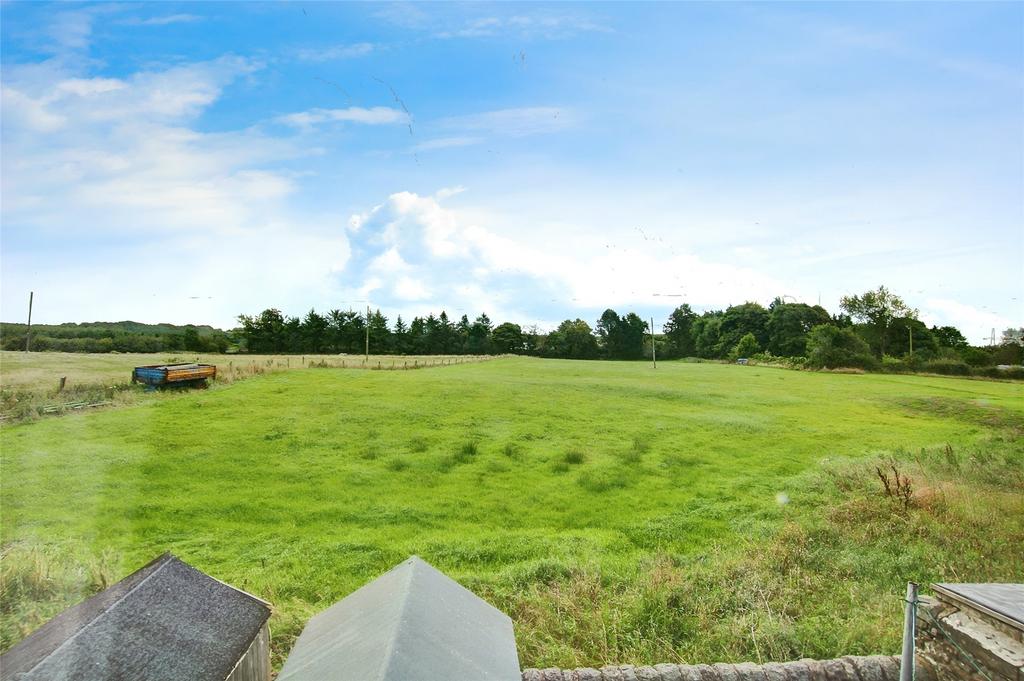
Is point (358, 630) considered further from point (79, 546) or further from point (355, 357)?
point (355, 357)

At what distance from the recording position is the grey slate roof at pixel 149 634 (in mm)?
2762

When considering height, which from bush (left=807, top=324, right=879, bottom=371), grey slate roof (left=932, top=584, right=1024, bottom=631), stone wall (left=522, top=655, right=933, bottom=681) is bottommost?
stone wall (left=522, top=655, right=933, bottom=681)

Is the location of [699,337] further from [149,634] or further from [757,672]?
[149,634]

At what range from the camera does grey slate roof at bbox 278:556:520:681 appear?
2.46 meters

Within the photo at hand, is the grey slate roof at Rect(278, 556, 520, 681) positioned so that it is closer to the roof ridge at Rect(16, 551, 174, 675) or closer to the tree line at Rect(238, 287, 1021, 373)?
the roof ridge at Rect(16, 551, 174, 675)

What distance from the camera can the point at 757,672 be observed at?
6.83m

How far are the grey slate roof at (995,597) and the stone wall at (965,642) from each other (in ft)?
0.70

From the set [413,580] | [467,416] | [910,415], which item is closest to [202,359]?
[467,416]

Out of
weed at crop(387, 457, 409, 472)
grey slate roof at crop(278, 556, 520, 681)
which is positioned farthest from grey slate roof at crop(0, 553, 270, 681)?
weed at crop(387, 457, 409, 472)

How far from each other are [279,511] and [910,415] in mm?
20845

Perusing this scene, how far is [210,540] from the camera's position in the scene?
1046cm

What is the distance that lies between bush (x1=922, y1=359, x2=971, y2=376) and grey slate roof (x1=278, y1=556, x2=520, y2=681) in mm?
27272

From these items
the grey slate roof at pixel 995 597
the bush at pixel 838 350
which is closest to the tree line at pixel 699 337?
the bush at pixel 838 350

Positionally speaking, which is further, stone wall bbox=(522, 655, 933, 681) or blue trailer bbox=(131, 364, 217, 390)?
blue trailer bbox=(131, 364, 217, 390)
